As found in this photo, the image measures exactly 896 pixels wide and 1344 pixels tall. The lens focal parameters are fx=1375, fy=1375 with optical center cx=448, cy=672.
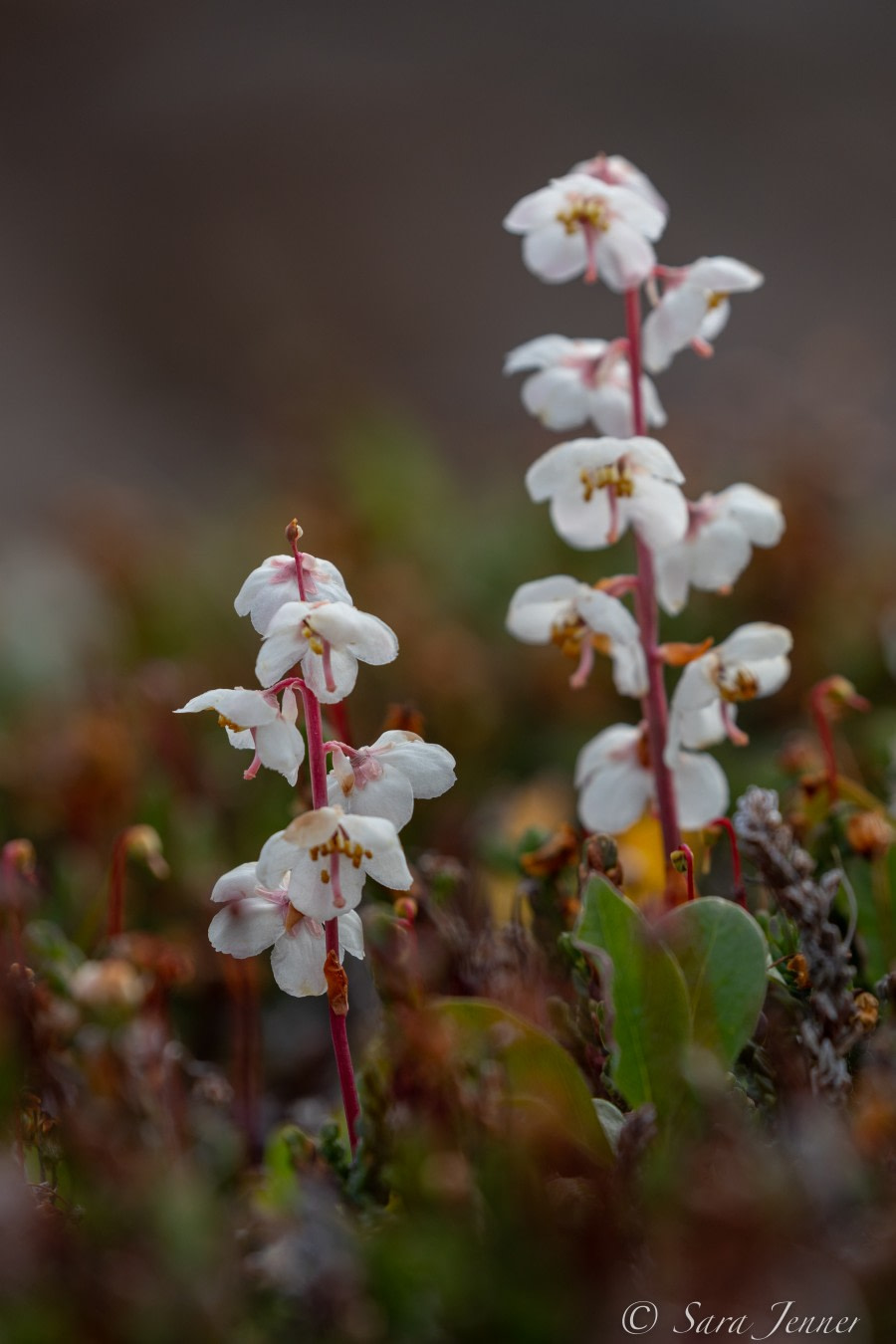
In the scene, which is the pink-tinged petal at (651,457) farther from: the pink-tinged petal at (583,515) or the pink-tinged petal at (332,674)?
the pink-tinged petal at (332,674)

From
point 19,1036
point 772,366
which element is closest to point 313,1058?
point 19,1036

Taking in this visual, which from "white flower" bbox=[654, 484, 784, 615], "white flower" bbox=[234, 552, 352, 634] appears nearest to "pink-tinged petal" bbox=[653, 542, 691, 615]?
"white flower" bbox=[654, 484, 784, 615]

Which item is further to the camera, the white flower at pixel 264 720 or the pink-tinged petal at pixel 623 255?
the pink-tinged petal at pixel 623 255

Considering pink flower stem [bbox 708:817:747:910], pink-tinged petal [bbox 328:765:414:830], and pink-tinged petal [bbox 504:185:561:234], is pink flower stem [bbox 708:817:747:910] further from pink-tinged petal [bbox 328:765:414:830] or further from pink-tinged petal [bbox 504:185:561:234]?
pink-tinged petal [bbox 504:185:561:234]

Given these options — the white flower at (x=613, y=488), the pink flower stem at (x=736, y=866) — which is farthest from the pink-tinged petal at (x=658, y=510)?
the pink flower stem at (x=736, y=866)

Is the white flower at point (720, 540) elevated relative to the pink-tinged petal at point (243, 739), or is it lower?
elevated

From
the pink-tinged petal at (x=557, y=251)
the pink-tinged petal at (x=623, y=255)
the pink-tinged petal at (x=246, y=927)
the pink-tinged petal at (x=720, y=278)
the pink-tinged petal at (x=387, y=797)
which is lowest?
the pink-tinged petal at (x=246, y=927)

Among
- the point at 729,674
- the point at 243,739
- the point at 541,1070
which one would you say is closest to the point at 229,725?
the point at 243,739
